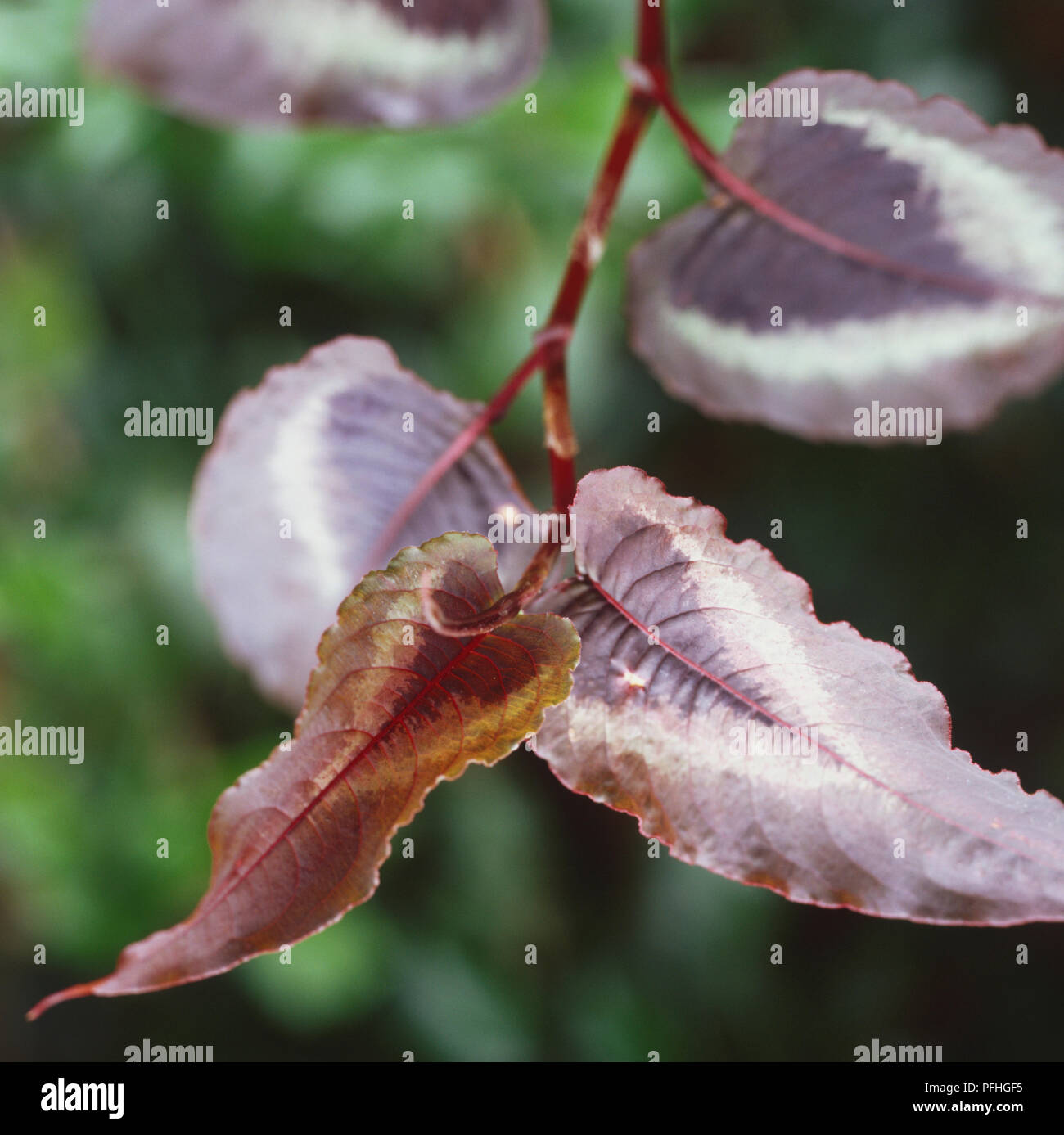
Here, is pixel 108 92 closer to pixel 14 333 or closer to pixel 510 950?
pixel 14 333
